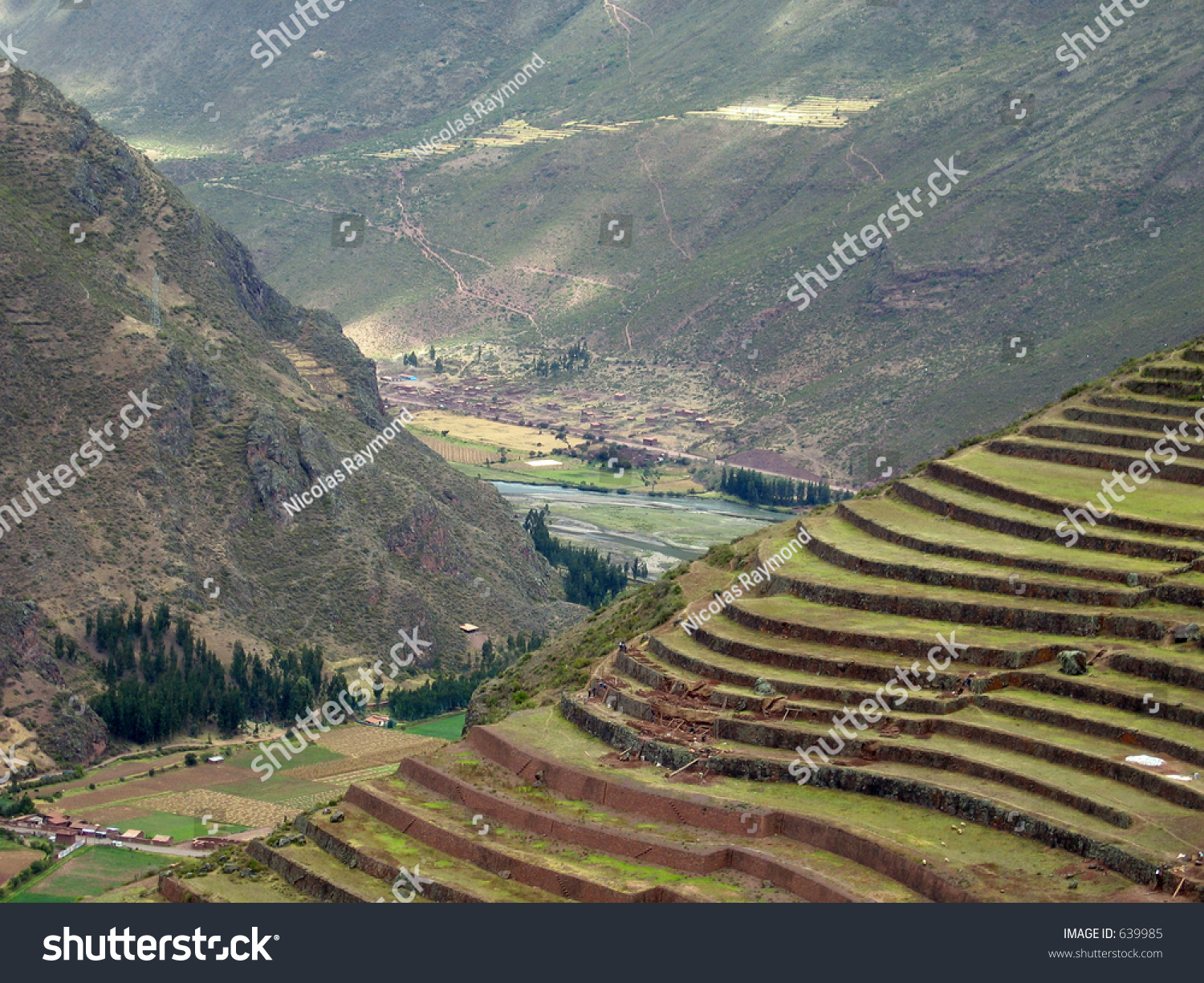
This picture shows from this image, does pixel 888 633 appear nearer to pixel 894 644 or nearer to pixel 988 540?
pixel 894 644

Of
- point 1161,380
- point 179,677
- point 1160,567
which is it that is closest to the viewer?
point 1160,567

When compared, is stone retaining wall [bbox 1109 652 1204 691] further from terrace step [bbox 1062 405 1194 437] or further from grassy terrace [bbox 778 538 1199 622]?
terrace step [bbox 1062 405 1194 437]

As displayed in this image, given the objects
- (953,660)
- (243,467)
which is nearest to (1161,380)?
(953,660)

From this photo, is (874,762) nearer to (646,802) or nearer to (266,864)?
(646,802)

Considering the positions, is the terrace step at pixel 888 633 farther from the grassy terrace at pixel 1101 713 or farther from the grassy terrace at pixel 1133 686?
the grassy terrace at pixel 1101 713

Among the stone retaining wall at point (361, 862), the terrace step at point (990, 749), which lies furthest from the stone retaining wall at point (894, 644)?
the stone retaining wall at point (361, 862)

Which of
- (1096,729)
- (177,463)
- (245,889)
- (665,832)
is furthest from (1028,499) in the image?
(177,463)
